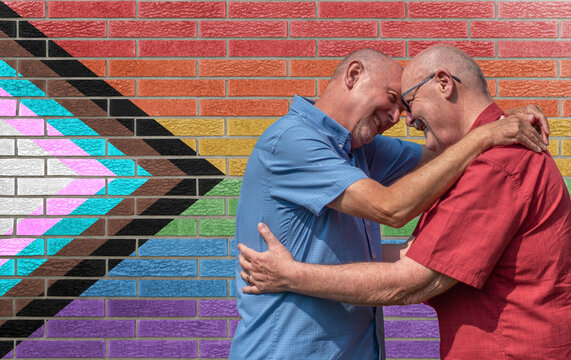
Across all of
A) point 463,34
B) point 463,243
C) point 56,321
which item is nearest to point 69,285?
point 56,321

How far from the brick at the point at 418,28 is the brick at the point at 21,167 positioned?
2118mm

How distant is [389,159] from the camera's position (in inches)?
93.4

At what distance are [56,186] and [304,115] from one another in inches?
69.4

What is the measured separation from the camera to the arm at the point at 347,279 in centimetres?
157

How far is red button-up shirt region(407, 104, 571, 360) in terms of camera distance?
1498 millimetres

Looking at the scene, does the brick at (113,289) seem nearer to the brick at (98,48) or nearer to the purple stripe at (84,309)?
the purple stripe at (84,309)

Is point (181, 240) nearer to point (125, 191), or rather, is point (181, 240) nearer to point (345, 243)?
point (125, 191)

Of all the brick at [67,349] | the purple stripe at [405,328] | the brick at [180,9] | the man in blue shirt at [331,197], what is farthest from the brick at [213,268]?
the brick at [180,9]

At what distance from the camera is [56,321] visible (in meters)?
3.02

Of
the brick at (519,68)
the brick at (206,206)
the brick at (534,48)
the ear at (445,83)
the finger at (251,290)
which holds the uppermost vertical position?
the brick at (534,48)

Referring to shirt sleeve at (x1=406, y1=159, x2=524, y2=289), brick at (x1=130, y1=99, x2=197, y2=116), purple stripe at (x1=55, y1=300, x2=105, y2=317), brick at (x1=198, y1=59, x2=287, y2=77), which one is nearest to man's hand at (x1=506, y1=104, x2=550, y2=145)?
shirt sleeve at (x1=406, y1=159, x2=524, y2=289)

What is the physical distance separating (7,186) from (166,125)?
0.98 meters

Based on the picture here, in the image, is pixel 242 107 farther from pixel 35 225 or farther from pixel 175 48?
pixel 35 225

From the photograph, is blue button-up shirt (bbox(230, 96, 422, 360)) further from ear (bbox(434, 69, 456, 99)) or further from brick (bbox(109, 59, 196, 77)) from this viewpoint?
brick (bbox(109, 59, 196, 77))
